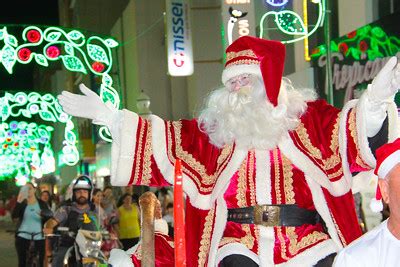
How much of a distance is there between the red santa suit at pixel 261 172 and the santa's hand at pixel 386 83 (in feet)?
0.37

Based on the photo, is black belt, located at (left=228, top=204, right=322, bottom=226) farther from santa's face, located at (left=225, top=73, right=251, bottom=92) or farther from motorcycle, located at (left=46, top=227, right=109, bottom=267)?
motorcycle, located at (left=46, top=227, right=109, bottom=267)

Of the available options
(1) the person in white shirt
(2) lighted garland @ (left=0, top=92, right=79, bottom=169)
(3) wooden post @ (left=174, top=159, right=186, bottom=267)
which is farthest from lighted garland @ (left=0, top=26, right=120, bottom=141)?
(1) the person in white shirt

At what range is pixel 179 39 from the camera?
20391 mm

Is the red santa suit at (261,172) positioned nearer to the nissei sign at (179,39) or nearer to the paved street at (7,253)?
the paved street at (7,253)

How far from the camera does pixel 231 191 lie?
5.14m

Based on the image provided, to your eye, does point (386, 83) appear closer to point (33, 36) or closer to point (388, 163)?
point (388, 163)

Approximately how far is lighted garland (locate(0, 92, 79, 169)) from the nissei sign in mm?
2933

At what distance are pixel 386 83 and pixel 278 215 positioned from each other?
1.03 meters

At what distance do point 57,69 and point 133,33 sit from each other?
1240 inches

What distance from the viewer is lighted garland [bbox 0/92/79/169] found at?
2028 centimetres

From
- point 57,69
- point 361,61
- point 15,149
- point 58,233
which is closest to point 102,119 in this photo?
point 58,233

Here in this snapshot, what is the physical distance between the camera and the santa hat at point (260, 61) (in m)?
5.17

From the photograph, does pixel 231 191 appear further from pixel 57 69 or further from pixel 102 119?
pixel 57 69

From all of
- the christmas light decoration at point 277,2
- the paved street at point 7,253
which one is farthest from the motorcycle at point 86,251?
the paved street at point 7,253
